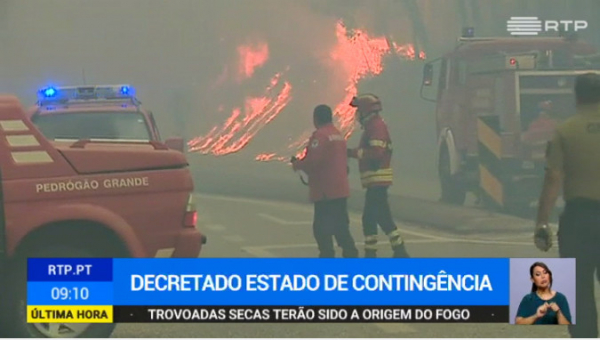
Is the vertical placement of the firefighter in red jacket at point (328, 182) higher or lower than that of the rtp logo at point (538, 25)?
lower

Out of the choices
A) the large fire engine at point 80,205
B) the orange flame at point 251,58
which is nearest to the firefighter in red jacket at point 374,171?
the orange flame at point 251,58

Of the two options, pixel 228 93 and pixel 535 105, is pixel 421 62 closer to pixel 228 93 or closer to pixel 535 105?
pixel 535 105

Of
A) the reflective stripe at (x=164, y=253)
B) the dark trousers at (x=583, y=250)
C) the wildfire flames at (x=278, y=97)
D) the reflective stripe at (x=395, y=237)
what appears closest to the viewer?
the dark trousers at (x=583, y=250)

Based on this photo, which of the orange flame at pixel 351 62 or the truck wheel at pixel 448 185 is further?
the truck wheel at pixel 448 185

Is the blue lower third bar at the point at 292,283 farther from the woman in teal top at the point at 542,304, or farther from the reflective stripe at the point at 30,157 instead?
the reflective stripe at the point at 30,157

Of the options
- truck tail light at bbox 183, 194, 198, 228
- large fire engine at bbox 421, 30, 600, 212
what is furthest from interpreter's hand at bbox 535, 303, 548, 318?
truck tail light at bbox 183, 194, 198, 228

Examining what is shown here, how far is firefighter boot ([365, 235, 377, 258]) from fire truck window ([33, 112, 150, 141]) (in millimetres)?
1514

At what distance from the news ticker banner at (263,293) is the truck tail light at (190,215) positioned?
23cm

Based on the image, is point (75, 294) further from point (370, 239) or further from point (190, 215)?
point (370, 239)

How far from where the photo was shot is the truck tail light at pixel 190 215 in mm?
6565

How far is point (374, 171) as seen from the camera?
22.3ft

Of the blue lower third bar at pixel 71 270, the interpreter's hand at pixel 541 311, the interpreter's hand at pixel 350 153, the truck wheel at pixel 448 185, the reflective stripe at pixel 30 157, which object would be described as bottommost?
the interpreter's hand at pixel 541 311

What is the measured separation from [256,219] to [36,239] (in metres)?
1.36

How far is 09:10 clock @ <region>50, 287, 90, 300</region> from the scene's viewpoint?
648cm
